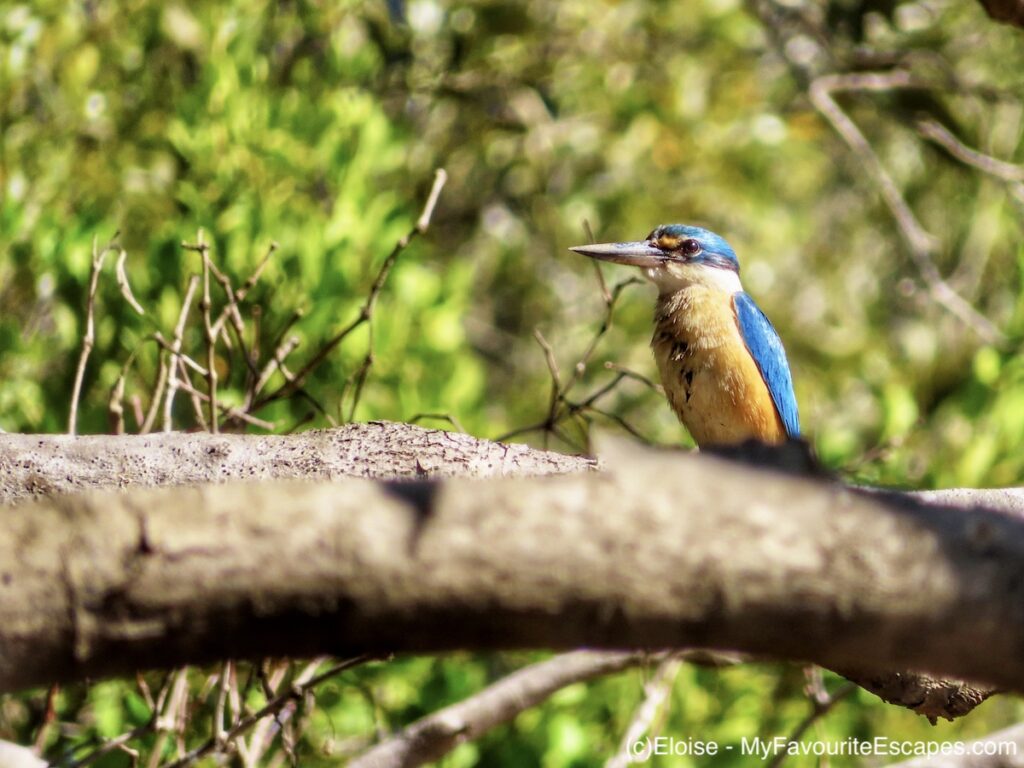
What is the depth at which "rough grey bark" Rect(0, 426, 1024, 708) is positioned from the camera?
41.9 inches

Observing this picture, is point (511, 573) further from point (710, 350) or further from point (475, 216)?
point (475, 216)

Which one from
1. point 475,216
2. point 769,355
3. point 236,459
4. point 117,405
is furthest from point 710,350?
point 475,216

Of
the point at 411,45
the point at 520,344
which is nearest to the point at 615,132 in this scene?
the point at 411,45

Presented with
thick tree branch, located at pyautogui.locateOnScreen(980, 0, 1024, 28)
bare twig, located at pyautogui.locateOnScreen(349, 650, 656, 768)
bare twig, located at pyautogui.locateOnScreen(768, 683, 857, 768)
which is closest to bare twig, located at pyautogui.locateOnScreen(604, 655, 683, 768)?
bare twig, located at pyautogui.locateOnScreen(349, 650, 656, 768)

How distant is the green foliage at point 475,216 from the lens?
369 cm

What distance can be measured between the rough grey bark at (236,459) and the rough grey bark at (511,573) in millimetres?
1128

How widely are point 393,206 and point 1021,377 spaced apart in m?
2.32

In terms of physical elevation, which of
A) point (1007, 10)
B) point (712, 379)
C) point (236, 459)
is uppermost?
point (1007, 10)

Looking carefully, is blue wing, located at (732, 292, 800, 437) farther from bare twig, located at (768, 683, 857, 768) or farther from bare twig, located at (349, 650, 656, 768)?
bare twig, located at (349, 650, 656, 768)

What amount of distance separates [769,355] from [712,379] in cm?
37

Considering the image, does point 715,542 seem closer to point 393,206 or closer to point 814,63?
point 393,206

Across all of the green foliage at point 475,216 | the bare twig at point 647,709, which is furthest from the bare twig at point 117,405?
the bare twig at point 647,709

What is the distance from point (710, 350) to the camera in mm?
3959

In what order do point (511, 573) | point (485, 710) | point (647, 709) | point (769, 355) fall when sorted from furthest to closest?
1. point (769, 355)
2. point (647, 709)
3. point (485, 710)
4. point (511, 573)
